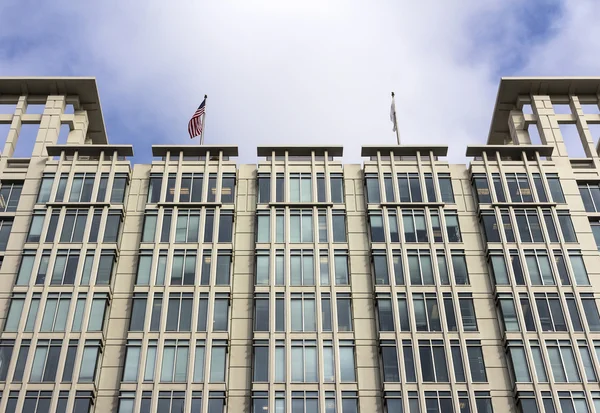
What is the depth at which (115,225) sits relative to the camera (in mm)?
52250

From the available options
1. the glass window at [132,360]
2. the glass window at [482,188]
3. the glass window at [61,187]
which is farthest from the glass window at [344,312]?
the glass window at [61,187]

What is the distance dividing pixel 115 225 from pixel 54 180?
21.0 ft

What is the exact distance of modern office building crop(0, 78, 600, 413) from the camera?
44.8 metres

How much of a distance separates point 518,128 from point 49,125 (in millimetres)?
37096

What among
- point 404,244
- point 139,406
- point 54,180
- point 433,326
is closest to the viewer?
point 139,406

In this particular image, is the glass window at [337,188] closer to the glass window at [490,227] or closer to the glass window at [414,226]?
the glass window at [414,226]

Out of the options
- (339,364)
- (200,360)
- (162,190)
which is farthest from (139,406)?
(162,190)

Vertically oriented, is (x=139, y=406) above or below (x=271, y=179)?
below

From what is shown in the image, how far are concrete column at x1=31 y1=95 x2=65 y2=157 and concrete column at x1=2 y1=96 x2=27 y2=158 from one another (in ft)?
5.76

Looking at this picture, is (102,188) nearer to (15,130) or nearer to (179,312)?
(15,130)

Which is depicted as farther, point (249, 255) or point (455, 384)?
point (249, 255)

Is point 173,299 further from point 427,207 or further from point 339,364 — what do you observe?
point 427,207

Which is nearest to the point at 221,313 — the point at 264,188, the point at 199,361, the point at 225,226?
the point at 199,361

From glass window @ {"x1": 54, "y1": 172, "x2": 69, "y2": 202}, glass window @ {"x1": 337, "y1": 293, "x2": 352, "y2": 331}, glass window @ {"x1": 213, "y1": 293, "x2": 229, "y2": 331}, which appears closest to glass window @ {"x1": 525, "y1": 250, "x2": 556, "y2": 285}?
glass window @ {"x1": 337, "y1": 293, "x2": 352, "y2": 331}
